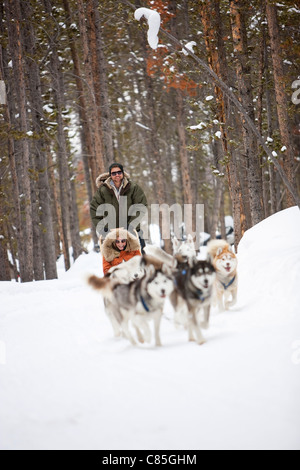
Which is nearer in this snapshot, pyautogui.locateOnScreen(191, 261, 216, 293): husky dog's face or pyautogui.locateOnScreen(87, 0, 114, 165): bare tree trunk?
pyautogui.locateOnScreen(191, 261, 216, 293): husky dog's face

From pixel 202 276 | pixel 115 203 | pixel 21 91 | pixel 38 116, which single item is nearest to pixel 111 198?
pixel 115 203

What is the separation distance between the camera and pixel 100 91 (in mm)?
14805

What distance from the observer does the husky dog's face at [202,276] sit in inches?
176

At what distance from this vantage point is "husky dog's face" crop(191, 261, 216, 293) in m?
4.48

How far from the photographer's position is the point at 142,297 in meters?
4.42

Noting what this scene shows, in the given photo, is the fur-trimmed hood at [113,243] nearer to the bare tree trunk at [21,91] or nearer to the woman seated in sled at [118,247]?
the woman seated in sled at [118,247]

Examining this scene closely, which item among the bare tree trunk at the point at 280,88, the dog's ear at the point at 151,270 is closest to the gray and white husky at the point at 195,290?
the dog's ear at the point at 151,270

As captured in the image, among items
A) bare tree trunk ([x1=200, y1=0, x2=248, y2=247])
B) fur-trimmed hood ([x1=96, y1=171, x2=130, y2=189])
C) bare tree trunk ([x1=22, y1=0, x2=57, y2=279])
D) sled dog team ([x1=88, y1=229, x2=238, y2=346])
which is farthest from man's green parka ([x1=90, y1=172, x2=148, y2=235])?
bare tree trunk ([x1=22, y1=0, x2=57, y2=279])

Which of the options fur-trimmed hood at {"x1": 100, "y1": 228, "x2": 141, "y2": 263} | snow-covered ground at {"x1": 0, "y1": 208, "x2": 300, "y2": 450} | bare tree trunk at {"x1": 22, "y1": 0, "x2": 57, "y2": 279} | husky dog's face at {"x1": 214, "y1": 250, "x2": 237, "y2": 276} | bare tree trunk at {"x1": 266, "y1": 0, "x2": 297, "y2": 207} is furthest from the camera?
bare tree trunk at {"x1": 22, "y1": 0, "x2": 57, "y2": 279}

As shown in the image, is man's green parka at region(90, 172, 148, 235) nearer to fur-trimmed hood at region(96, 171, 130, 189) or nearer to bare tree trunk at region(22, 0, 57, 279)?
fur-trimmed hood at region(96, 171, 130, 189)

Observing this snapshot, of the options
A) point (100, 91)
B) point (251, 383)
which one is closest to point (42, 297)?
point (251, 383)

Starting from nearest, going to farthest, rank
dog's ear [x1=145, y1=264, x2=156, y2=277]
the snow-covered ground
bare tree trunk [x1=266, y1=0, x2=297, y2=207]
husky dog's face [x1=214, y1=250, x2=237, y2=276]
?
the snow-covered ground < dog's ear [x1=145, y1=264, x2=156, y2=277] < husky dog's face [x1=214, y1=250, x2=237, y2=276] < bare tree trunk [x1=266, y1=0, x2=297, y2=207]

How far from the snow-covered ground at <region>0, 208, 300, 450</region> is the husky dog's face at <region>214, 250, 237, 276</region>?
21.6 inches

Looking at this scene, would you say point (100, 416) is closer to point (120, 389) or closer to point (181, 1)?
point (120, 389)
